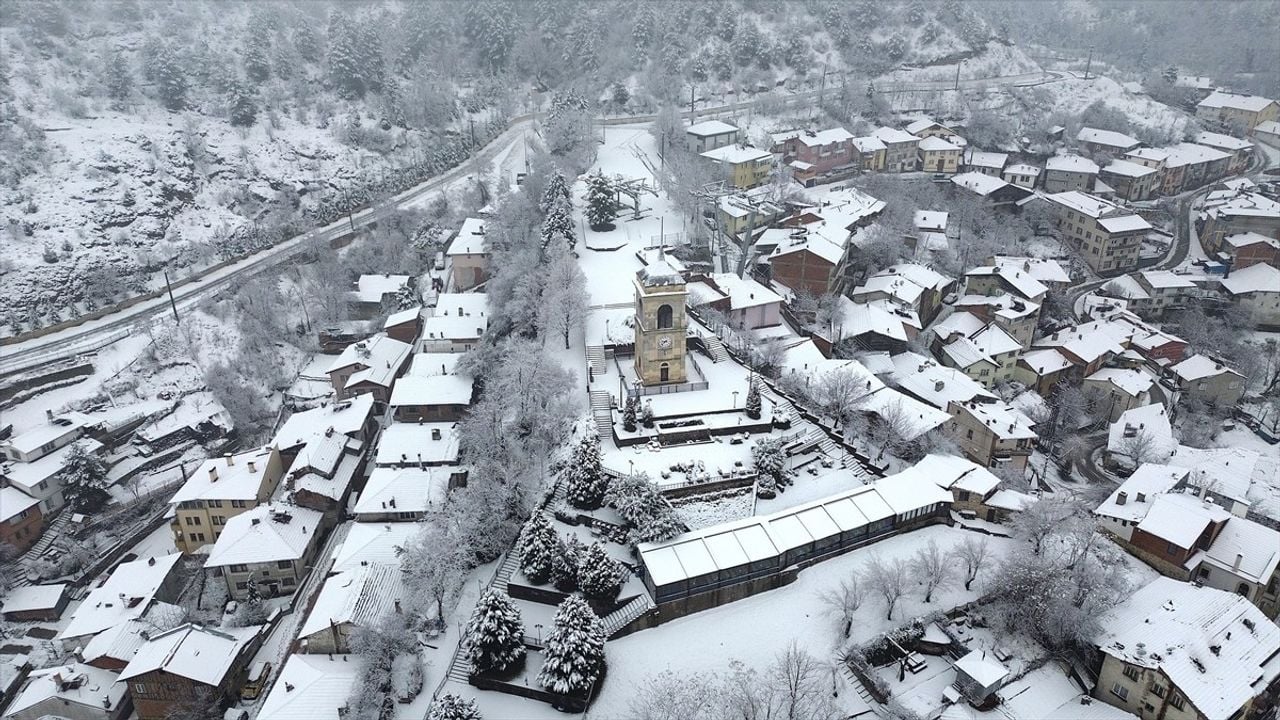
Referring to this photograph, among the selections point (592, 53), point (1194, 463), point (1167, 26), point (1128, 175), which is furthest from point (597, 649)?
point (1167, 26)

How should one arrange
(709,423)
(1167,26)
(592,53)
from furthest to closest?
1. (1167,26)
2. (592,53)
3. (709,423)

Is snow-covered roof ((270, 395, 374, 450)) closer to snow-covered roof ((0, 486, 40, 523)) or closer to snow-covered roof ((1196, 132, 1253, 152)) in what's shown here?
snow-covered roof ((0, 486, 40, 523))

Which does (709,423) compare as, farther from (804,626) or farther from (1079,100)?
(1079,100)

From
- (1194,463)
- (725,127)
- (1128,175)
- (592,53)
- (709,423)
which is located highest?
(592,53)

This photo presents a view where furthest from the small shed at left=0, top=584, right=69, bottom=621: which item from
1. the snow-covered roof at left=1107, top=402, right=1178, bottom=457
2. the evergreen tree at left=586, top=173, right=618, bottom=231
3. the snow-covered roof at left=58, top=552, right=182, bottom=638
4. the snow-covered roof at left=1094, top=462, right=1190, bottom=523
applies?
the snow-covered roof at left=1107, top=402, right=1178, bottom=457

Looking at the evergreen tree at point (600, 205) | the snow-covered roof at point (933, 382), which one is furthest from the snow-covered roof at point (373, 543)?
the snow-covered roof at point (933, 382)

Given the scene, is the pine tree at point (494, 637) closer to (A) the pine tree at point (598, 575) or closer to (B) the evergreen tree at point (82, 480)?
(A) the pine tree at point (598, 575)
